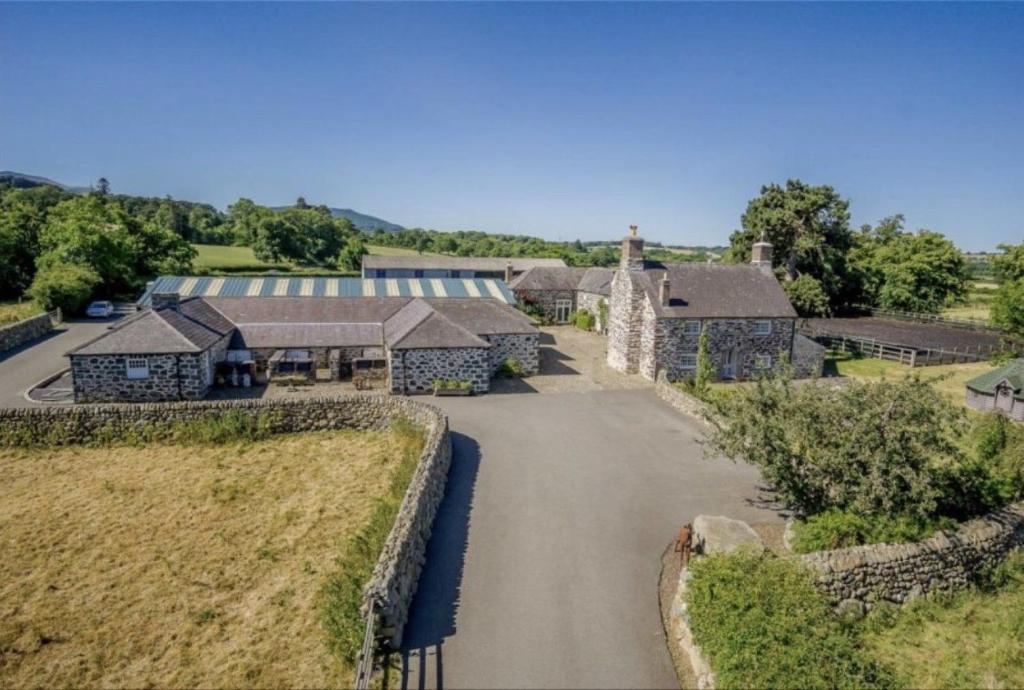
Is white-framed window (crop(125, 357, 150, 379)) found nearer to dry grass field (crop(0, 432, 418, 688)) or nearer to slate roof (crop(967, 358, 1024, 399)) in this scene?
dry grass field (crop(0, 432, 418, 688))

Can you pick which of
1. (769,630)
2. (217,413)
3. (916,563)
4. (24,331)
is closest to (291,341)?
(217,413)

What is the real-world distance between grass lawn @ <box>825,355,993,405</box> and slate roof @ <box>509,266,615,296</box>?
17.7m

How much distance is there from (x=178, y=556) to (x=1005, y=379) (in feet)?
105

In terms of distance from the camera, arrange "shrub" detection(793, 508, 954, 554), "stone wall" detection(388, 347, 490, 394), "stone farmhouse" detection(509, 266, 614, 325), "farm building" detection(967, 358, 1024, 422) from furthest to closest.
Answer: "stone farmhouse" detection(509, 266, 614, 325) → "farm building" detection(967, 358, 1024, 422) → "stone wall" detection(388, 347, 490, 394) → "shrub" detection(793, 508, 954, 554)

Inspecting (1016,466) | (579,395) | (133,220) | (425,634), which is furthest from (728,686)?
(133,220)

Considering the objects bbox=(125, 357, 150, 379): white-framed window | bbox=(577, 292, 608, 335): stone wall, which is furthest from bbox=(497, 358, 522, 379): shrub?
bbox=(577, 292, 608, 335): stone wall

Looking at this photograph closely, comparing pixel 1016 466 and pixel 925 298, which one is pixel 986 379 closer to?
pixel 1016 466

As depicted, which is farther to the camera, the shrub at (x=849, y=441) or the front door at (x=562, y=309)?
the front door at (x=562, y=309)

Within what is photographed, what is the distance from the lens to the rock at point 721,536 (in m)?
11.1

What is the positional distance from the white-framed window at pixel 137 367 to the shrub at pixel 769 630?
2185 cm

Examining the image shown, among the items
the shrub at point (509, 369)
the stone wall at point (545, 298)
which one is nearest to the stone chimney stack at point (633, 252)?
the shrub at point (509, 369)

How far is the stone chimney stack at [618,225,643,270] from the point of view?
28844 mm

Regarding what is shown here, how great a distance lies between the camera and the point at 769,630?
8430 millimetres

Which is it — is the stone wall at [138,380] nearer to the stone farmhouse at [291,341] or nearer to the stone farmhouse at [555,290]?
the stone farmhouse at [291,341]
